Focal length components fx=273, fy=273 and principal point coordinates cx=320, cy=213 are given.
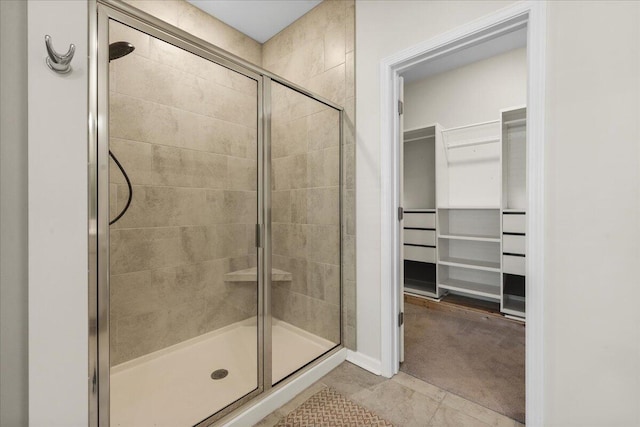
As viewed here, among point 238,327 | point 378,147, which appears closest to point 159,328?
point 238,327

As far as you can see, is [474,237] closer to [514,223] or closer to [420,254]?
[514,223]

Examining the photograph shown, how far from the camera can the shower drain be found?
62.3 inches

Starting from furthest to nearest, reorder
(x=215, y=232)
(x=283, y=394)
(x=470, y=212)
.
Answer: (x=470, y=212) < (x=215, y=232) < (x=283, y=394)

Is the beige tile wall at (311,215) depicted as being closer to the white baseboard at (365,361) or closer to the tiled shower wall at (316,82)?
the tiled shower wall at (316,82)

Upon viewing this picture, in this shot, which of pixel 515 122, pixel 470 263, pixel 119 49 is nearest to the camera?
pixel 119 49

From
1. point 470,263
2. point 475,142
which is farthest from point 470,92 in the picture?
point 470,263

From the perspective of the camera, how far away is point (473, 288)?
292cm

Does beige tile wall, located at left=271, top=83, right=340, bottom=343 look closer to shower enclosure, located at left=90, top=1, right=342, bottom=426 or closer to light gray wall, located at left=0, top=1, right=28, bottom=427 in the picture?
shower enclosure, located at left=90, top=1, right=342, bottom=426

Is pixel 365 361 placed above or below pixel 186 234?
below

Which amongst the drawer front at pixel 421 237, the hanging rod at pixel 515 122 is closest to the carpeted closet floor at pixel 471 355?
the drawer front at pixel 421 237

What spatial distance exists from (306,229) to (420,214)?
5.93 feet

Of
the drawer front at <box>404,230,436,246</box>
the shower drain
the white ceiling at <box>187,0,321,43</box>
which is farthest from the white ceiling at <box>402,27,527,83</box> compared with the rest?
the shower drain

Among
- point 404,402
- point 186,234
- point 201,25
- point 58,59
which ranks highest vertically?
point 201,25

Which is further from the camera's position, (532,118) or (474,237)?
(474,237)
